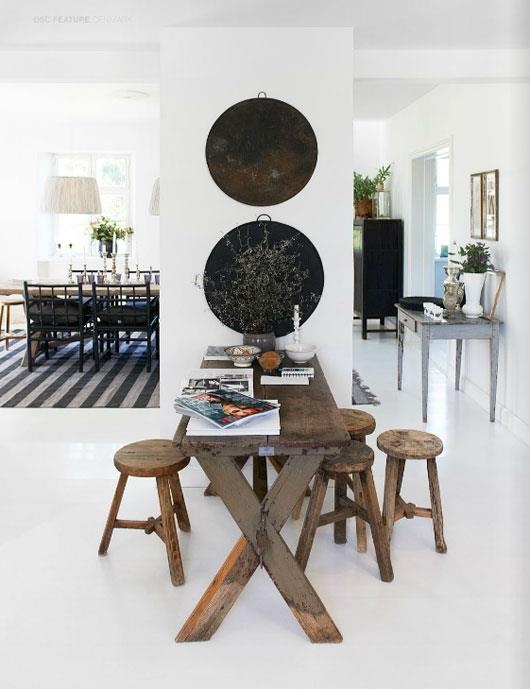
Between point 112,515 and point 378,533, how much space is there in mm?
1067

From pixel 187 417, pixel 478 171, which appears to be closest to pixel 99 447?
pixel 187 417

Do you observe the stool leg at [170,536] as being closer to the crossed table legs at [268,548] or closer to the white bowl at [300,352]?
the crossed table legs at [268,548]

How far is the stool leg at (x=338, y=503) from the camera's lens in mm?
3358

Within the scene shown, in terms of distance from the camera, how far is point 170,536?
10.2 feet

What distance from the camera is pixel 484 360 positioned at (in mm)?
5930

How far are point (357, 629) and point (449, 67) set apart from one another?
3.09 metres

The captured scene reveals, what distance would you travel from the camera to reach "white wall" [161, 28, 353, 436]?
409 cm

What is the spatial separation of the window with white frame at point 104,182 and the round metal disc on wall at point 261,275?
651 cm

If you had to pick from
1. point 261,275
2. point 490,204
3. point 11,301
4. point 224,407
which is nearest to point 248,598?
point 224,407

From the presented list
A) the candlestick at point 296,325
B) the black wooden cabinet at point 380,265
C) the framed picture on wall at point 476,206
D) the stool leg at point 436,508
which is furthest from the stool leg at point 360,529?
the black wooden cabinet at point 380,265

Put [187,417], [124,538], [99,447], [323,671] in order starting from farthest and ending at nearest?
[99,447], [124,538], [187,417], [323,671]

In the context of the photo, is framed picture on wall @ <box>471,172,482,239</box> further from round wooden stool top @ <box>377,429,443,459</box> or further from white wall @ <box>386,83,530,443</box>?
round wooden stool top @ <box>377,429,443,459</box>

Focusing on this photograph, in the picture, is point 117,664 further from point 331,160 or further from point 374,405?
point 374,405

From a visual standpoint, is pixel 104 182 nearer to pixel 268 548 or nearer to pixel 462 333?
pixel 462 333
